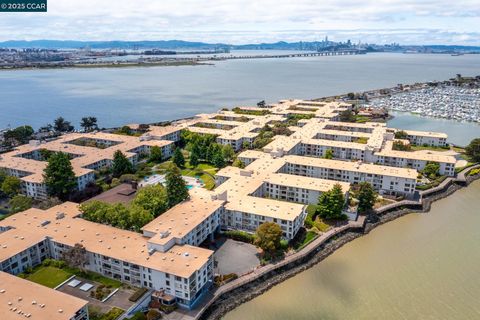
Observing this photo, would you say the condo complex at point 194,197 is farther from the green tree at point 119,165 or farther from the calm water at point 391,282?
the calm water at point 391,282

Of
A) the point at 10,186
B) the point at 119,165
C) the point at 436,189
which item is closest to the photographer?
the point at 10,186

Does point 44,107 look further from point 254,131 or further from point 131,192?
point 131,192

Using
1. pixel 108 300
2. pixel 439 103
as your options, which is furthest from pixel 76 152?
pixel 439 103

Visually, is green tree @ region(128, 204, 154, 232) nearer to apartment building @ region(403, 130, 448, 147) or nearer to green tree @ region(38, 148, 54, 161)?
green tree @ region(38, 148, 54, 161)

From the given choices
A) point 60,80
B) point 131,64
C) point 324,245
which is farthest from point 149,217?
point 131,64

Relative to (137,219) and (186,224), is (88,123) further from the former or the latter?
(186,224)
